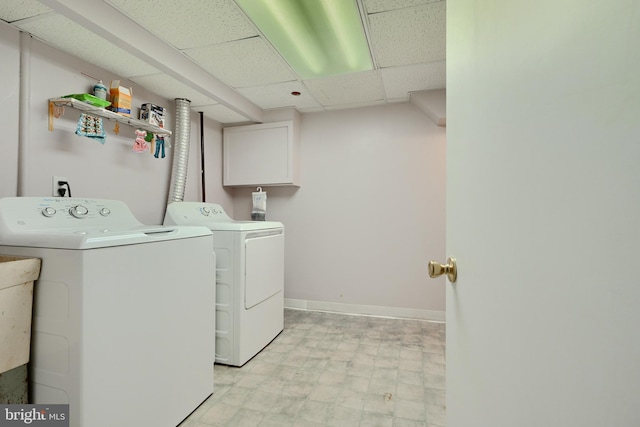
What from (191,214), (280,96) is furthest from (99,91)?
(280,96)

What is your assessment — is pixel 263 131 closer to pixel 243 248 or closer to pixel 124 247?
pixel 243 248

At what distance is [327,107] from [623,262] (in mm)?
3204

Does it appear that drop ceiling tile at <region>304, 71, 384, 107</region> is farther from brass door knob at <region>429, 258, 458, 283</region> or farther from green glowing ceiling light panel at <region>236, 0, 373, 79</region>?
brass door knob at <region>429, 258, 458, 283</region>

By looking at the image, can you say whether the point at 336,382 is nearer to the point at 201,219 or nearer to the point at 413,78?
the point at 201,219

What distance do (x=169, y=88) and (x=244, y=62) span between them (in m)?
0.71

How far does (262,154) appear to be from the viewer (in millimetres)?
3305

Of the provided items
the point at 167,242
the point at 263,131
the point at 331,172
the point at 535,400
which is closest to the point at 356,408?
the point at 167,242

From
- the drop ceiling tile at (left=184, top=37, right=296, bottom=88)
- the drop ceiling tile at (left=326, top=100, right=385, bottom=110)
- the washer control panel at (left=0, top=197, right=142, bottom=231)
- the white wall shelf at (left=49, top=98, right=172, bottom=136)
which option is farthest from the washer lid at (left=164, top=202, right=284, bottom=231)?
the drop ceiling tile at (left=326, top=100, right=385, bottom=110)

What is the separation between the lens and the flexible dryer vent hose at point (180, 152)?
2.57 m

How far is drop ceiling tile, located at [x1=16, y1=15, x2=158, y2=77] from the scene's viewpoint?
1580 millimetres

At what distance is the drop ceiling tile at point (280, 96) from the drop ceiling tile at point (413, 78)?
78 centimetres

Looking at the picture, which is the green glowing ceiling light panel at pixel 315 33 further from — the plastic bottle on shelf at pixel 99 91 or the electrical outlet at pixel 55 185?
the electrical outlet at pixel 55 185

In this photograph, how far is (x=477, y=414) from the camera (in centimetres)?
60

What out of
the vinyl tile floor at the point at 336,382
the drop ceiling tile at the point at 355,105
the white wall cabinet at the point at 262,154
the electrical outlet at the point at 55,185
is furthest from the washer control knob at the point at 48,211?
the drop ceiling tile at the point at 355,105
